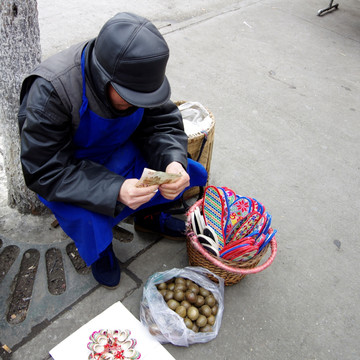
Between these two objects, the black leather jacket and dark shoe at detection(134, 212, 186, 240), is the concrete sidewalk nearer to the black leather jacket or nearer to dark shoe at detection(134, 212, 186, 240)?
dark shoe at detection(134, 212, 186, 240)

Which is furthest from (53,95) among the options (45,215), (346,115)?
(346,115)

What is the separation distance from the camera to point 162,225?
90.0 inches

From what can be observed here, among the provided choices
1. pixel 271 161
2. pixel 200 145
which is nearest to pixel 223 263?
pixel 200 145

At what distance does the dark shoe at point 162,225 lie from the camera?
2279 mm

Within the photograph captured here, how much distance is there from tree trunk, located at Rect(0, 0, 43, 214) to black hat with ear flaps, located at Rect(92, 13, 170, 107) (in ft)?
2.01

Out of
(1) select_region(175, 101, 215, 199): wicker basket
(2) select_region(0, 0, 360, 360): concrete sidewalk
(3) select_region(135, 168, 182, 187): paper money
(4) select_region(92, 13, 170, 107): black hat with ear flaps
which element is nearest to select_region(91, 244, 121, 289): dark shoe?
(2) select_region(0, 0, 360, 360): concrete sidewalk

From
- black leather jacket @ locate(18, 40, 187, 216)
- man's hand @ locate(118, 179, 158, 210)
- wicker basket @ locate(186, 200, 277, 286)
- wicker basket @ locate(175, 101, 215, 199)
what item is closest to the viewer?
black leather jacket @ locate(18, 40, 187, 216)

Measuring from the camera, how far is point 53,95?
4.95 feet

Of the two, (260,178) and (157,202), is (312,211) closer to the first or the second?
(260,178)

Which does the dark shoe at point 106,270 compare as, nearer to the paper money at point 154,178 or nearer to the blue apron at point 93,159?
the blue apron at point 93,159

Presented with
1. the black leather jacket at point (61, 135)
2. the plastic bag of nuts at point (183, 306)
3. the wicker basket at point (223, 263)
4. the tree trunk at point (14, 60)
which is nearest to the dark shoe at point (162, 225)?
the wicker basket at point (223, 263)

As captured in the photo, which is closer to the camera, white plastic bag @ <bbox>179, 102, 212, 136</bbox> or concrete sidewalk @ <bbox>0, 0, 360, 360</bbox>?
concrete sidewalk @ <bbox>0, 0, 360, 360</bbox>

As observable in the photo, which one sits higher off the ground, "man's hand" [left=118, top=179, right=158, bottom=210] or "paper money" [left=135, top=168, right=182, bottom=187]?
"paper money" [left=135, top=168, right=182, bottom=187]

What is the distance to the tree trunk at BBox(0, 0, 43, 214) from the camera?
1765mm
